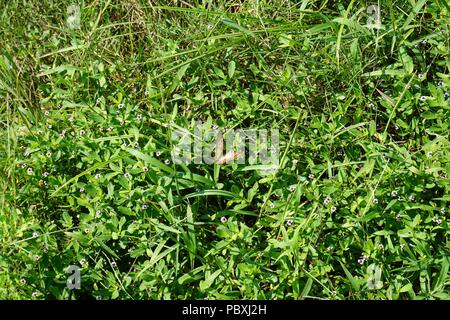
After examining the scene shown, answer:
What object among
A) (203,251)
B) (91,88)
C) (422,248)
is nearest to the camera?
(422,248)

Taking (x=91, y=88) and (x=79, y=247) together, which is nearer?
(x=79, y=247)

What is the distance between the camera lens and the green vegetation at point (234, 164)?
269 cm

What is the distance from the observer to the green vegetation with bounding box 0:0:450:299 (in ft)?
8.81

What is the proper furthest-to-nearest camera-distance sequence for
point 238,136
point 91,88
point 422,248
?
point 91,88, point 238,136, point 422,248

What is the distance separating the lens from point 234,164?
2.88 meters

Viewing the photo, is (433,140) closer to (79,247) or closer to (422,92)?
(422,92)

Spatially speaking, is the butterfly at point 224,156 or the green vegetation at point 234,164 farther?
the butterfly at point 224,156

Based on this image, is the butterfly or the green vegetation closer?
the green vegetation
